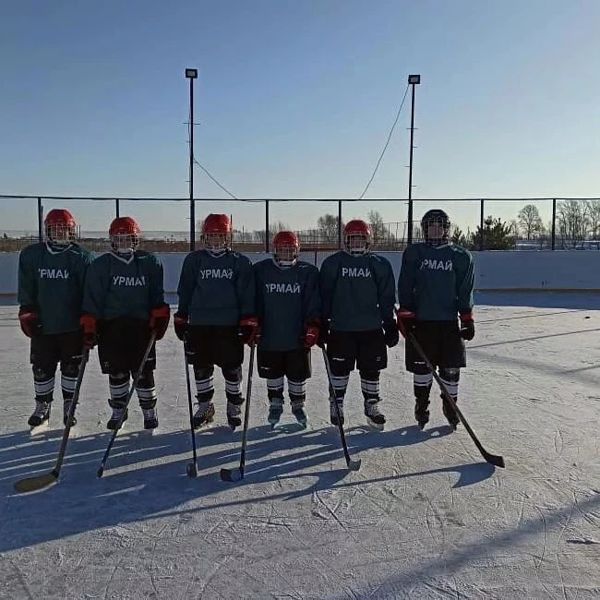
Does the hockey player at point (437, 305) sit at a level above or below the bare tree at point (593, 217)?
below

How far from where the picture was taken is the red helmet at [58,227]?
3.75 m

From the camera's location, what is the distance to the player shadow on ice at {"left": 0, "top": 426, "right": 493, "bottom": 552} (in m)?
2.60

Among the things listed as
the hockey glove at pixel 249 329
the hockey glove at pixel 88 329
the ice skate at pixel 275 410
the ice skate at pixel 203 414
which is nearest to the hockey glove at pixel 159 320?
the hockey glove at pixel 88 329

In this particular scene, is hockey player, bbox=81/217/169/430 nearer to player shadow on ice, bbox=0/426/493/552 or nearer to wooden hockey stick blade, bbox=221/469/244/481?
player shadow on ice, bbox=0/426/493/552

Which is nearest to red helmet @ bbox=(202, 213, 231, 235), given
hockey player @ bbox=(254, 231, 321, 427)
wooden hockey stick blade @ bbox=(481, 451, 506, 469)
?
hockey player @ bbox=(254, 231, 321, 427)

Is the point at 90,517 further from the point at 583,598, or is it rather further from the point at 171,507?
the point at 583,598

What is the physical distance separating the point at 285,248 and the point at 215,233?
478 millimetres

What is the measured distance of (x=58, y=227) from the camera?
3758mm

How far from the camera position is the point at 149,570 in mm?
2168

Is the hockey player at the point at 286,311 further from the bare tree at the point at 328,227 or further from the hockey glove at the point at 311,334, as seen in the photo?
the bare tree at the point at 328,227

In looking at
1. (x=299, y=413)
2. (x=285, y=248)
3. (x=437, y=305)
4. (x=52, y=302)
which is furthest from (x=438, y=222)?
(x=52, y=302)

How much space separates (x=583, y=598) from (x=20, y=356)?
5.99 meters

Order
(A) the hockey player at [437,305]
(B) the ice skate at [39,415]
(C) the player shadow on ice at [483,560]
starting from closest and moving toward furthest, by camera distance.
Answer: (C) the player shadow on ice at [483,560]
(B) the ice skate at [39,415]
(A) the hockey player at [437,305]

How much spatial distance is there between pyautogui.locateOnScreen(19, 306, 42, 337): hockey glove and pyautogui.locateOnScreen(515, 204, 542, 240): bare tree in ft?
43.9
